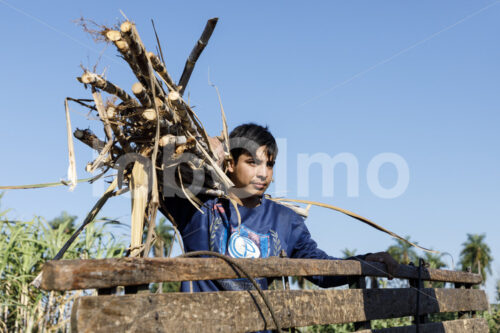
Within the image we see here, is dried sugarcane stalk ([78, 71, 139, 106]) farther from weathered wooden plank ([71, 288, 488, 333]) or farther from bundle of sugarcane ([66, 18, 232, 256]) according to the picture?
weathered wooden plank ([71, 288, 488, 333])

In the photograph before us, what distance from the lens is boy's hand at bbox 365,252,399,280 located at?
9.43 feet

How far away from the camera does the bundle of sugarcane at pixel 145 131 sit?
7.41 ft

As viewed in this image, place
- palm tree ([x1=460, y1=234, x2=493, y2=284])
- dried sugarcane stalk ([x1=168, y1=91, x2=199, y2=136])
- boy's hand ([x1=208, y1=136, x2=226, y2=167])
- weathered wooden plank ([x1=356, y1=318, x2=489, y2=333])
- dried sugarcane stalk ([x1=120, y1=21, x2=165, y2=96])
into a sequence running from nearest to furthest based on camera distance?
dried sugarcane stalk ([x1=120, y1=21, x2=165, y2=96])
dried sugarcane stalk ([x1=168, y1=91, x2=199, y2=136])
weathered wooden plank ([x1=356, y1=318, x2=489, y2=333])
boy's hand ([x1=208, y1=136, x2=226, y2=167])
palm tree ([x1=460, y1=234, x2=493, y2=284])

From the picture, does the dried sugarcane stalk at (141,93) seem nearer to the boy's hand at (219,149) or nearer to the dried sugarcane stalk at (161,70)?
the dried sugarcane stalk at (161,70)

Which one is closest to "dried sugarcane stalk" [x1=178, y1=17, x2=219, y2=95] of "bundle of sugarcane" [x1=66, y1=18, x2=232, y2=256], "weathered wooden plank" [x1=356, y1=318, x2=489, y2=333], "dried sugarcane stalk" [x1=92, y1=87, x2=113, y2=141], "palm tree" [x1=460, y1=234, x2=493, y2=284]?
"bundle of sugarcane" [x1=66, y1=18, x2=232, y2=256]

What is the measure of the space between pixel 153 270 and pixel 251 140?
1.69 m

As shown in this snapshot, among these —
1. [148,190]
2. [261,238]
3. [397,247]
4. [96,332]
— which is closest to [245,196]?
[261,238]

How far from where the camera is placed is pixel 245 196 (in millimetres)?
3264

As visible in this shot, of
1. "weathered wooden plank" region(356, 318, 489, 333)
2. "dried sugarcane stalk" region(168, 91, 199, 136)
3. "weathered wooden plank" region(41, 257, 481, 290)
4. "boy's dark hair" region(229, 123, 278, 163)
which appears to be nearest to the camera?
"weathered wooden plank" region(41, 257, 481, 290)

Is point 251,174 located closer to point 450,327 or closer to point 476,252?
point 450,327

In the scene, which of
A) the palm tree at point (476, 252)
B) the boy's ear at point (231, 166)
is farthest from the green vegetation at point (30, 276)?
the palm tree at point (476, 252)

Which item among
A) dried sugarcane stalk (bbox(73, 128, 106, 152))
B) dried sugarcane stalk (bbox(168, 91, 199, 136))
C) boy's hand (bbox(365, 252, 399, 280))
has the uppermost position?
dried sugarcane stalk (bbox(168, 91, 199, 136))

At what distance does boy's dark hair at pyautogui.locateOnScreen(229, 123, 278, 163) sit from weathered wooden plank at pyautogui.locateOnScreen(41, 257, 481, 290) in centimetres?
102

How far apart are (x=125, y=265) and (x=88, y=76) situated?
0.95 meters
